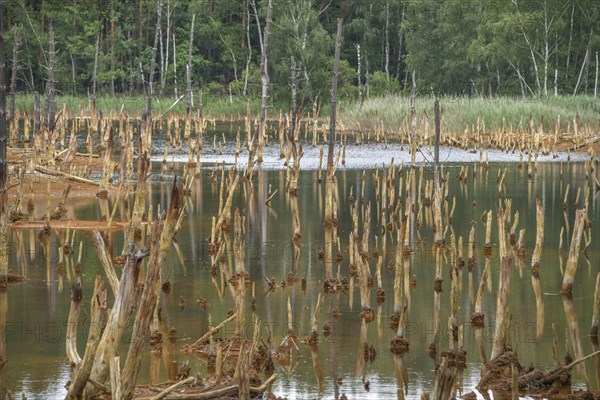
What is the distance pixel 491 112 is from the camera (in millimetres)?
42938

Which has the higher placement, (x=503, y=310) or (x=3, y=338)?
(x=503, y=310)

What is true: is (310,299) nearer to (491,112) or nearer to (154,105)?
(491,112)

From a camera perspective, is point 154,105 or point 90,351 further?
point 154,105

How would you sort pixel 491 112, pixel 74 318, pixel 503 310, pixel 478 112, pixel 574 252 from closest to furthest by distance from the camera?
1. pixel 74 318
2. pixel 503 310
3. pixel 574 252
4. pixel 478 112
5. pixel 491 112

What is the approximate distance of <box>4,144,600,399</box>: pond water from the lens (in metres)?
9.80

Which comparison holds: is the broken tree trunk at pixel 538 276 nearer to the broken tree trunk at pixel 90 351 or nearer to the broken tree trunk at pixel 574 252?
the broken tree trunk at pixel 574 252

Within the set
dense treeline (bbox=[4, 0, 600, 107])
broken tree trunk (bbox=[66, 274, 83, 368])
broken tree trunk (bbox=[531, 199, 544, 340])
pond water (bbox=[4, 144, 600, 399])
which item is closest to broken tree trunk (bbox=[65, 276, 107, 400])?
broken tree trunk (bbox=[66, 274, 83, 368])

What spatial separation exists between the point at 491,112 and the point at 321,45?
1794cm

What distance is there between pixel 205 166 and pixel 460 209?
38.1 feet

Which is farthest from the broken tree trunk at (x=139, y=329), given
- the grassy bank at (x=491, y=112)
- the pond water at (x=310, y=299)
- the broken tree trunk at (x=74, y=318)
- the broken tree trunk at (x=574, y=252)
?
the grassy bank at (x=491, y=112)

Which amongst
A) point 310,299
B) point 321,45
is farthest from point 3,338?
point 321,45

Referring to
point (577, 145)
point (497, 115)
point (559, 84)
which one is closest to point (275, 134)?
point (497, 115)

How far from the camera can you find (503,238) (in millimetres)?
10938

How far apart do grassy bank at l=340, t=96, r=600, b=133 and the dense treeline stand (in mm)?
4785
